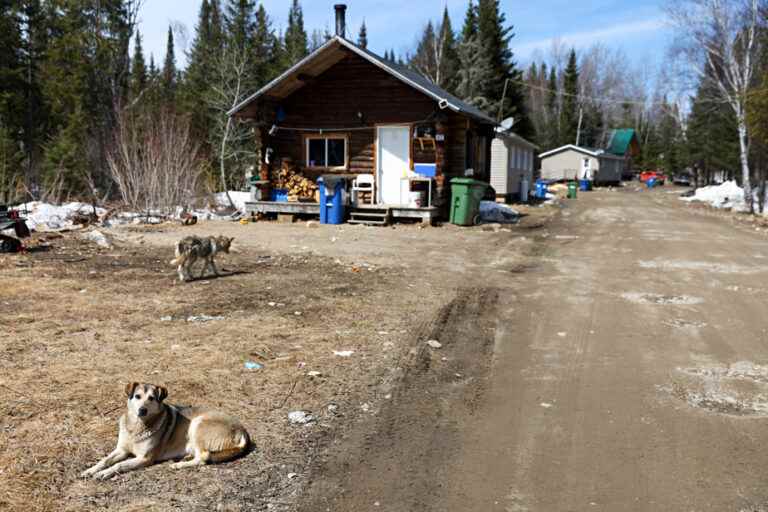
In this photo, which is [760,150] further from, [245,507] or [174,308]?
[245,507]

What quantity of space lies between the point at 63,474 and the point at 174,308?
12.8ft

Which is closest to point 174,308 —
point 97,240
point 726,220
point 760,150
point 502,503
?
point 502,503

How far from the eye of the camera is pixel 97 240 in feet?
42.2

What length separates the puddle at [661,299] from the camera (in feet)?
26.9

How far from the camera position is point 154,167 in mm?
17891

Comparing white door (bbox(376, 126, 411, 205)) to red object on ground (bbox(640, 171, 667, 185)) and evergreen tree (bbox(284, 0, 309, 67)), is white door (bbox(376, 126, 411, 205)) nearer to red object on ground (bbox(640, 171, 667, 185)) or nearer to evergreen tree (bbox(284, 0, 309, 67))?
evergreen tree (bbox(284, 0, 309, 67))

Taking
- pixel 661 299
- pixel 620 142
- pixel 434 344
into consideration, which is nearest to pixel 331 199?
pixel 661 299

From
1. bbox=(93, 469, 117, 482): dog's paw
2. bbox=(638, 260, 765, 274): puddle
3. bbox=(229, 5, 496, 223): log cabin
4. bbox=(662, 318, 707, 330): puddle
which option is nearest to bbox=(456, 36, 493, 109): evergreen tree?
bbox=(229, 5, 496, 223): log cabin

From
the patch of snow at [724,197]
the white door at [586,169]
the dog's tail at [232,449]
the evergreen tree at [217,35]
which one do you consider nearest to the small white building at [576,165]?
the white door at [586,169]

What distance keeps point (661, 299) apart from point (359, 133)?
39.2 ft

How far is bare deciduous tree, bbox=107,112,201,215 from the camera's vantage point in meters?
17.9

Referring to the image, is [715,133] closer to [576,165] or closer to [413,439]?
[576,165]

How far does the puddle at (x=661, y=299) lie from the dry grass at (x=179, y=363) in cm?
283

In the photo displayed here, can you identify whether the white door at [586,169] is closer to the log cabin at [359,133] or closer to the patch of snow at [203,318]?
the log cabin at [359,133]
